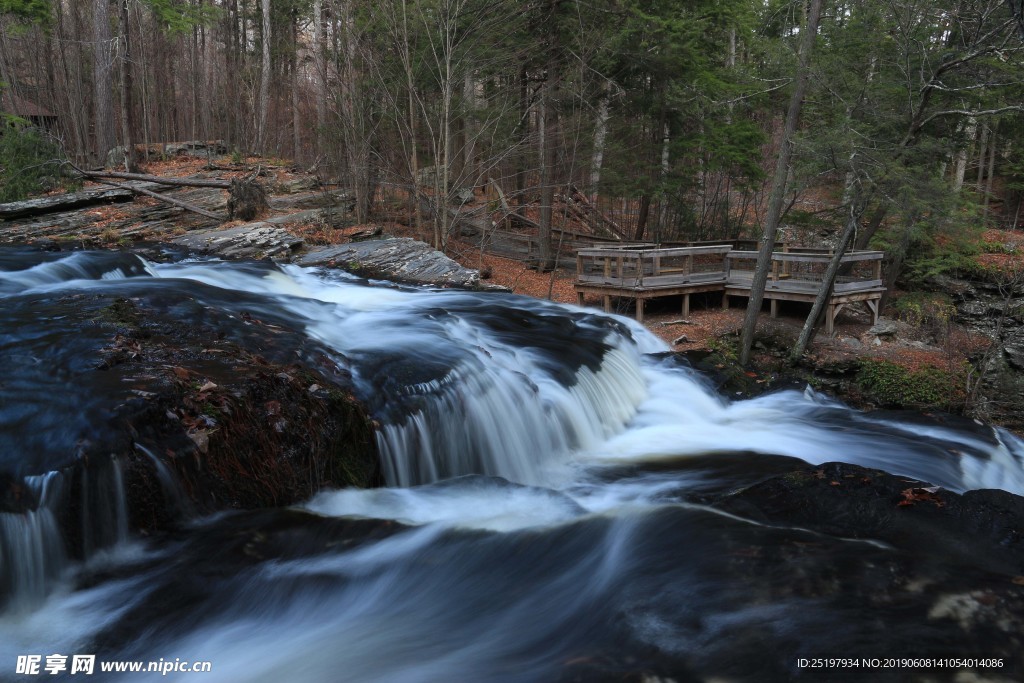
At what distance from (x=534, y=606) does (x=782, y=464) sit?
3.97 m

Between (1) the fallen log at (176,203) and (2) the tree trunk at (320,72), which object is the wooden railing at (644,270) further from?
(1) the fallen log at (176,203)

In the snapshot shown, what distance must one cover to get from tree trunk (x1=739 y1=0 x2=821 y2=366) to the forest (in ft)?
0.27

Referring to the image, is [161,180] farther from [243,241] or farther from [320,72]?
[243,241]

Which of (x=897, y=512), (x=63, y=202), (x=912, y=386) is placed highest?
(x=63, y=202)

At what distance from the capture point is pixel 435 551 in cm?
507

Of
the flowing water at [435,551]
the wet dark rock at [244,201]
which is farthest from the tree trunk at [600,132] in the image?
the flowing water at [435,551]

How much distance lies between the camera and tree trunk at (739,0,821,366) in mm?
13000

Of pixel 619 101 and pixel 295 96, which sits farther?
pixel 295 96

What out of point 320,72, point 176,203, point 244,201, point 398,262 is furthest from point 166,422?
point 320,72

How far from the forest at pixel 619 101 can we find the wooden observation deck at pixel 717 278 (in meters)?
1.25

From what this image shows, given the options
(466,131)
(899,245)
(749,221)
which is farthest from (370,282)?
(749,221)

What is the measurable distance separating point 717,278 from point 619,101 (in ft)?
22.9

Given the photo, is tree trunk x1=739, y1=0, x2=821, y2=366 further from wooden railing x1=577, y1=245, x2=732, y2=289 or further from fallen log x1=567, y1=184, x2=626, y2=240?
fallen log x1=567, y1=184, x2=626, y2=240

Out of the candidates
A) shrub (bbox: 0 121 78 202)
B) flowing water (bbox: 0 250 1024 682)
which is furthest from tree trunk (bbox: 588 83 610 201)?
shrub (bbox: 0 121 78 202)
